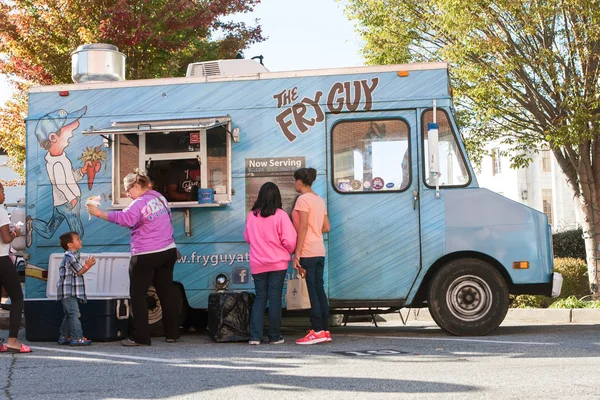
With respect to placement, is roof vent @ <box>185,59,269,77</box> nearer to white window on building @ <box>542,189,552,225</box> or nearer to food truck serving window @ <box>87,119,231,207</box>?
food truck serving window @ <box>87,119,231,207</box>

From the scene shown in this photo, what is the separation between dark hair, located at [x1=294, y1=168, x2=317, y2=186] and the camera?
9047 millimetres

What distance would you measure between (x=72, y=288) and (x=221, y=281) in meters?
1.61

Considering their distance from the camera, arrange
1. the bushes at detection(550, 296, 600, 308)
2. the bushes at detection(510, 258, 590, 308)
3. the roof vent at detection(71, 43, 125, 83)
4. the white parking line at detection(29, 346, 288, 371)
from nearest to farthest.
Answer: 1. the white parking line at detection(29, 346, 288, 371)
2. the roof vent at detection(71, 43, 125, 83)
3. the bushes at detection(550, 296, 600, 308)
4. the bushes at detection(510, 258, 590, 308)

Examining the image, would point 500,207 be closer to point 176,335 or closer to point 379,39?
point 176,335

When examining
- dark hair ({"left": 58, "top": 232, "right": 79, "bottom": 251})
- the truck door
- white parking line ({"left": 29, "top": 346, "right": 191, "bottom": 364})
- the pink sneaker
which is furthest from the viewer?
the truck door

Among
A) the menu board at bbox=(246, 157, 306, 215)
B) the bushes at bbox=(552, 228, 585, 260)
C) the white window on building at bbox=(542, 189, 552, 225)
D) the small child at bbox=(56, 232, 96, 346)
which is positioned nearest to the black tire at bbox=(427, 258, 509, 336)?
the menu board at bbox=(246, 157, 306, 215)

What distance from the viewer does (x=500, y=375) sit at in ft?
21.5

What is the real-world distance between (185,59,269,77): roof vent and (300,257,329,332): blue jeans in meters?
2.38

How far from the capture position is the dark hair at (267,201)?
8.98 metres

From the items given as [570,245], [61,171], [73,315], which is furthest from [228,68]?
[570,245]

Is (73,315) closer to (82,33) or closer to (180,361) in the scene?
(180,361)

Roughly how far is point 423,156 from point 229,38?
843 centimetres

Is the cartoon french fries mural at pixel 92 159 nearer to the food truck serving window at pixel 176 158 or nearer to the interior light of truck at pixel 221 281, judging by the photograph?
the food truck serving window at pixel 176 158

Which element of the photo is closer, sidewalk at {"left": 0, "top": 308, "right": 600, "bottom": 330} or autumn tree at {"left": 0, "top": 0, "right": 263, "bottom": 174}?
sidewalk at {"left": 0, "top": 308, "right": 600, "bottom": 330}
